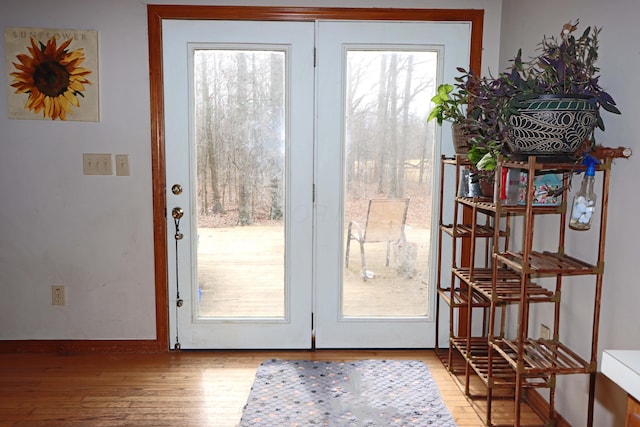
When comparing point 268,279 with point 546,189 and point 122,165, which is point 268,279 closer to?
point 122,165

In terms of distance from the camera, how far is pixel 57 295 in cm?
315

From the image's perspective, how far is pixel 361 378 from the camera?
9.37 feet

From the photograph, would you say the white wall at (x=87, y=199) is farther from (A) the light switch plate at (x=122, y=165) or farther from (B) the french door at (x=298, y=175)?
(B) the french door at (x=298, y=175)

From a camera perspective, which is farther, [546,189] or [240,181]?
[240,181]

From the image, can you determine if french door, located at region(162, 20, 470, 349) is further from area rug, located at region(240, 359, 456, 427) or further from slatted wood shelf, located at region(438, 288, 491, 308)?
area rug, located at region(240, 359, 456, 427)

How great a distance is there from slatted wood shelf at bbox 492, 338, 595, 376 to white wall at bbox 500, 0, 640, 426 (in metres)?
0.08

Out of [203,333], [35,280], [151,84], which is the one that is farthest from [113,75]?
[203,333]

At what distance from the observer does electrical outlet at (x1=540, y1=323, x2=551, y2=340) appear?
2.48 meters

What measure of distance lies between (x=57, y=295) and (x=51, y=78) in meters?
1.22

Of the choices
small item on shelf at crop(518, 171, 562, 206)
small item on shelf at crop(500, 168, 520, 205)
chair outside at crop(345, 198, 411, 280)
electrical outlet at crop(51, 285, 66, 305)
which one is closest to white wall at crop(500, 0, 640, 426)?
small item on shelf at crop(518, 171, 562, 206)

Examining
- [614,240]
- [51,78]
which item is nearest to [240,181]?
[51,78]

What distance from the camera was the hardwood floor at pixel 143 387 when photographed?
246 centimetres

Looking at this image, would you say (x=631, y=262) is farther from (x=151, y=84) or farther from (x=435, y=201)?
(x=151, y=84)

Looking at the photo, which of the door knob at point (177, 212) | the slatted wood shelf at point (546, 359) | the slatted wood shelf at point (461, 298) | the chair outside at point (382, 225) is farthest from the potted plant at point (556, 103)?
the door knob at point (177, 212)
